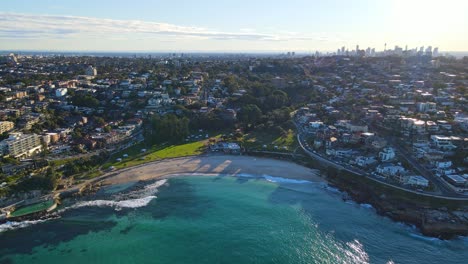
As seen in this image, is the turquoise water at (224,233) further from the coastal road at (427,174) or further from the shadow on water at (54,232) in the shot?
the coastal road at (427,174)

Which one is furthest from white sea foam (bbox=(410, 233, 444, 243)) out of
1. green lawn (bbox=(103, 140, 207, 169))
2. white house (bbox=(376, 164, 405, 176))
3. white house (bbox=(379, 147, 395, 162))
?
green lawn (bbox=(103, 140, 207, 169))

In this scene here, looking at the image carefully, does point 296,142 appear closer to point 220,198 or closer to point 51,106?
point 220,198

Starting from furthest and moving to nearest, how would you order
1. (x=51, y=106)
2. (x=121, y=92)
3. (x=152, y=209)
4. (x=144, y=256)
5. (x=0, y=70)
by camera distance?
(x=0, y=70) < (x=121, y=92) < (x=51, y=106) < (x=152, y=209) < (x=144, y=256)

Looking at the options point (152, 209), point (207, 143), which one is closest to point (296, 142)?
point (207, 143)

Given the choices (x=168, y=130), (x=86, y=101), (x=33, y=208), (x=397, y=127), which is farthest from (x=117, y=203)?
(x=86, y=101)

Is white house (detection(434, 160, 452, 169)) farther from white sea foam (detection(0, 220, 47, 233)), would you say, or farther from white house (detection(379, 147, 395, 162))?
white sea foam (detection(0, 220, 47, 233))

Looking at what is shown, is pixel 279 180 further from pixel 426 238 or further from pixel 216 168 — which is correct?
pixel 426 238
